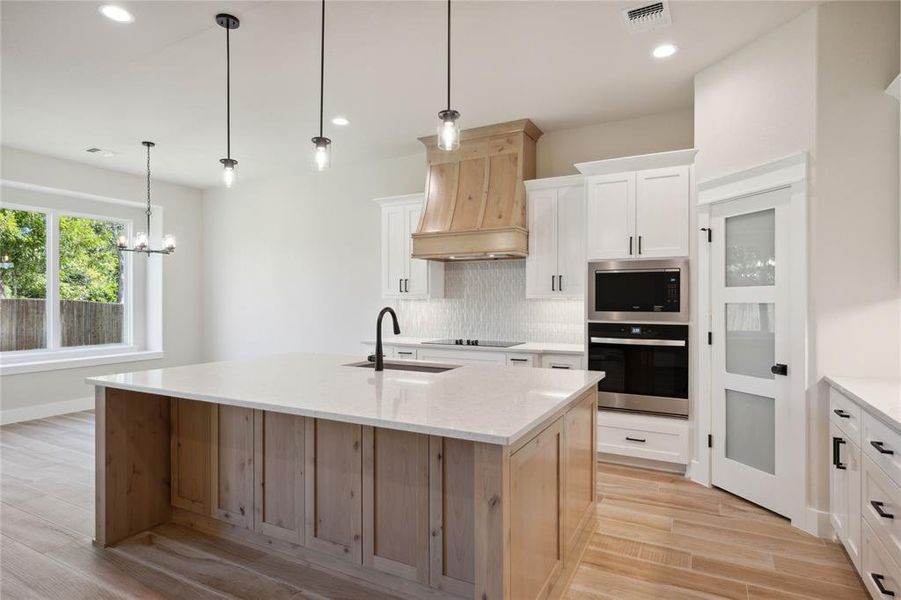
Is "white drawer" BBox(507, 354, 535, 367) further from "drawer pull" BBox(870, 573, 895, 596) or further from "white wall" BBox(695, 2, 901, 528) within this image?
"drawer pull" BBox(870, 573, 895, 596)

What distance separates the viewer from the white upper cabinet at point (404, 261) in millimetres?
5211

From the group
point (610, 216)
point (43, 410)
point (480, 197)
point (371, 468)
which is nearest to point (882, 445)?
point (371, 468)

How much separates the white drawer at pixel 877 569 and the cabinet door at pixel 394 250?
4.06 meters

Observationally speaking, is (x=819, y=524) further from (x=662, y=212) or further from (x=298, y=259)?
(x=298, y=259)

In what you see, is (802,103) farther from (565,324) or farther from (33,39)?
(33,39)

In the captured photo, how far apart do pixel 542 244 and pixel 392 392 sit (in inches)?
109

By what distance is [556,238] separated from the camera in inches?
178

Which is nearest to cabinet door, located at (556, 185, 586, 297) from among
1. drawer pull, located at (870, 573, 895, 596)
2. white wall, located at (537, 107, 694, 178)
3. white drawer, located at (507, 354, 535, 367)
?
white wall, located at (537, 107, 694, 178)

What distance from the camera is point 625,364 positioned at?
3.98m

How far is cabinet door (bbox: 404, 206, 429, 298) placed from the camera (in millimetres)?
5199

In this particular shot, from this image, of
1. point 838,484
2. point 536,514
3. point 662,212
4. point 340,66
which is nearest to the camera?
point 536,514

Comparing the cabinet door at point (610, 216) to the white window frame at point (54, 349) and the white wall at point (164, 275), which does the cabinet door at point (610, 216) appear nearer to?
the white wall at point (164, 275)

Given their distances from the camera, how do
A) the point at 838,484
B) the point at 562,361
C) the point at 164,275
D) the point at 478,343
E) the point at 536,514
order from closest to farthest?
the point at 536,514
the point at 838,484
the point at 562,361
the point at 478,343
the point at 164,275

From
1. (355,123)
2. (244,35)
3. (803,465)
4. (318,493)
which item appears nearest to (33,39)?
(244,35)
